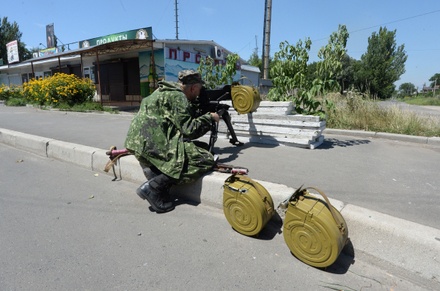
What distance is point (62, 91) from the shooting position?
13727 mm

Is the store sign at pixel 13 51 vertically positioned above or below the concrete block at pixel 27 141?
above

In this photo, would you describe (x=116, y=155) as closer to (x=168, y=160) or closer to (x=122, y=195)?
(x=122, y=195)

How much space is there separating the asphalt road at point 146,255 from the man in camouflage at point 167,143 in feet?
1.11

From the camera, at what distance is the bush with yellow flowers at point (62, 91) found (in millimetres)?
13789

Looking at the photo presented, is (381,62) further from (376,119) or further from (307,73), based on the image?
(307,73)

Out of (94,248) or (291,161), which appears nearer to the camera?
(94,248)

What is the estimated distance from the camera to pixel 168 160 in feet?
10.1

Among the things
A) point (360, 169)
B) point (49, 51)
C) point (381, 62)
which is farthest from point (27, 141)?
point (381, 62)

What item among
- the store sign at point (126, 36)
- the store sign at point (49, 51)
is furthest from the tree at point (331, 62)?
the store sign at point (49, 51)

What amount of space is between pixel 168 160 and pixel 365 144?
4.62 meters

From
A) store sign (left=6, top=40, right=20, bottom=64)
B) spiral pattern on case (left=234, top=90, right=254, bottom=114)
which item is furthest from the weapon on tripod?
store sign (left=6, top=40, right=20, bottom=64)

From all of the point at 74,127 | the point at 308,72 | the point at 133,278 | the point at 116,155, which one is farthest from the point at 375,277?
the point at 74,127

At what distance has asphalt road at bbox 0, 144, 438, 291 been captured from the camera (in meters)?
1.99

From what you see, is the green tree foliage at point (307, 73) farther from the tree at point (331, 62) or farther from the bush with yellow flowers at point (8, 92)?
the bush with yellow flowers at point (8, 92)
